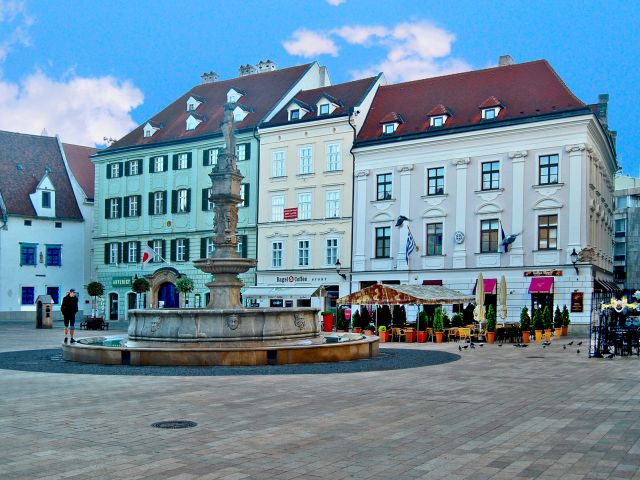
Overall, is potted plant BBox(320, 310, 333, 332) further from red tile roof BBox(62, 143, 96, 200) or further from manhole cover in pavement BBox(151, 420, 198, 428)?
red tile roof BBox(62, 143, 96, 200)

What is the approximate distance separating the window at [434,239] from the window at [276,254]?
10.5 m

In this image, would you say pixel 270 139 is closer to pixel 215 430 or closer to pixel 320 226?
pixel 320 226

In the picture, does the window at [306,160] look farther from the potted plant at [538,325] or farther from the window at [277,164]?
the potted plant at [538,325]

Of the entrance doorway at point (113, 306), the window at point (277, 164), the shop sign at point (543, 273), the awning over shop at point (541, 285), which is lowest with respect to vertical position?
the entrance doorway at point (113, 306)

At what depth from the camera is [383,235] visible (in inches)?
1795

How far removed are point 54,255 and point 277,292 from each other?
2051 centimetres

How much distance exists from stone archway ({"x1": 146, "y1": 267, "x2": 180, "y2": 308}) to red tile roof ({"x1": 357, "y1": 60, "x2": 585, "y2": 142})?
16.5m

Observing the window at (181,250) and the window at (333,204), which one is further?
the window at (181,250)


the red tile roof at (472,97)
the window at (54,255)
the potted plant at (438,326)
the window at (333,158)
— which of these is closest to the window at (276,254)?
the window at (333,158)

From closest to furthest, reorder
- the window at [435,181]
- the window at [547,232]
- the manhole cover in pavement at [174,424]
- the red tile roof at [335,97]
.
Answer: the manhole cover in pavement at [174,424] → the window at [547,232] → the window at [435,181] → the red tile roof at [335,97]

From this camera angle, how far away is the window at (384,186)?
45.7 m

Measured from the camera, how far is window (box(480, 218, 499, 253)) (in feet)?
137

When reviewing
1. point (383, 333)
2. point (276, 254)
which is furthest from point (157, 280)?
point (383, 333)

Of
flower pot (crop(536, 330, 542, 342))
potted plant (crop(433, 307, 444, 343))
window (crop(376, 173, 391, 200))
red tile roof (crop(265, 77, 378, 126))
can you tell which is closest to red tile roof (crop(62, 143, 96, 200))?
red tile roof (crop(265, 77, 378, 126))
